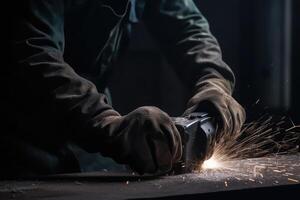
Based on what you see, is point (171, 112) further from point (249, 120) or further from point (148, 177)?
point (148, 177)

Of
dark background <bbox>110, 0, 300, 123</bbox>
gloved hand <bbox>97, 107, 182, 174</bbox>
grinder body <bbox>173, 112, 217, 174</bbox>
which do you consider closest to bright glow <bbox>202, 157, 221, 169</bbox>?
grinder body <bbox>173, 112, 217, 174</bbox>

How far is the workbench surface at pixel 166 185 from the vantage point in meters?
1.49

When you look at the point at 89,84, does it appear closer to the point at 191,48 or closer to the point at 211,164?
the point at 211,164

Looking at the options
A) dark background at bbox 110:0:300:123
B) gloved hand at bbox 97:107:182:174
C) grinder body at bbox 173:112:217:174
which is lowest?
dark background at bbox 110:0:300:123

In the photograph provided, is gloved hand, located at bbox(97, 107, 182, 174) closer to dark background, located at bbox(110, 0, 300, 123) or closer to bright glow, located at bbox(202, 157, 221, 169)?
bright glow, located at bbox(202, 157, 221, 169)

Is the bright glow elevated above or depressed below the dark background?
above

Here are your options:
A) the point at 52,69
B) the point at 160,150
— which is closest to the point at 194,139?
the point at 160,150

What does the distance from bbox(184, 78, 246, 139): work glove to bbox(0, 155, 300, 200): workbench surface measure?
0.54 feet

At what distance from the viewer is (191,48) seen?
7.93ft

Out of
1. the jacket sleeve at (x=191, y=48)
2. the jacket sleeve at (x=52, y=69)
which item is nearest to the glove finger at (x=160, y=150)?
the jacket sleeve at (x=52, y=69)

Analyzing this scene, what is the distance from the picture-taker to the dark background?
135 inches

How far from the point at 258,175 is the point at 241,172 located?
0.29 ft

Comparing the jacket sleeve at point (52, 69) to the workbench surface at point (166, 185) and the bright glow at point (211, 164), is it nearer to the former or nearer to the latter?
the workbench surface at point (166, 185)

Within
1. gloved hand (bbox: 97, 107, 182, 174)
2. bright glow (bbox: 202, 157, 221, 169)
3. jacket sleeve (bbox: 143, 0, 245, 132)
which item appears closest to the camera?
gloved hand (bbox: 97, 107, 182, 174)
